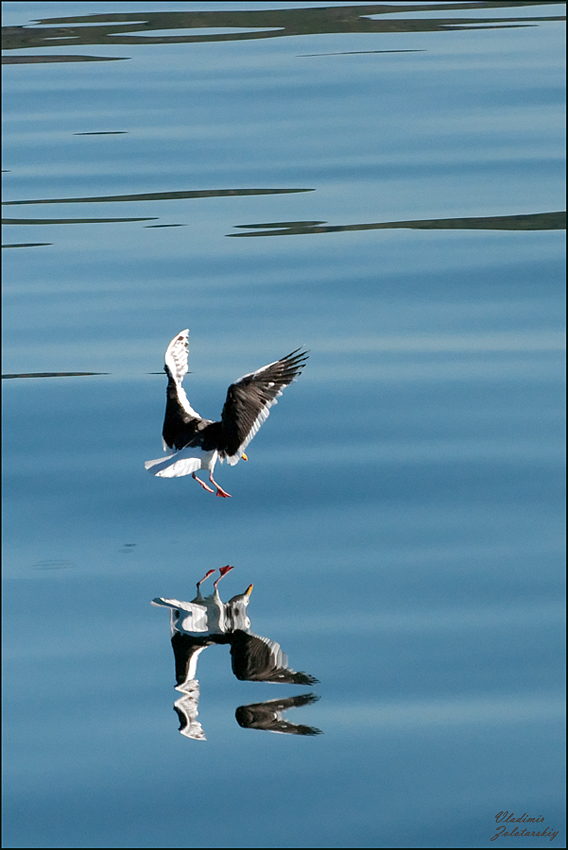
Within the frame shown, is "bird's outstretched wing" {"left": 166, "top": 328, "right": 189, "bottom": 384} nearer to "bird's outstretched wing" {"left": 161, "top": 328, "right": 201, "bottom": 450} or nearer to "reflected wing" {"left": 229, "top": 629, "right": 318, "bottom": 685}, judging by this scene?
"bird's outstretched wing" {"left": 161, "top": 328, "right": 201, "bottom": 450}

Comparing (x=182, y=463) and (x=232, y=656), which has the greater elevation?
(x=182, y=463)

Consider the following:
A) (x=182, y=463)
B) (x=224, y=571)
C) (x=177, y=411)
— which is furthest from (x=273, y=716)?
(x=177, y=411)

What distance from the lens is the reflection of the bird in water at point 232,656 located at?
3.95m

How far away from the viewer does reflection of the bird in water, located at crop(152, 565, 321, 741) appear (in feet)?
13.0

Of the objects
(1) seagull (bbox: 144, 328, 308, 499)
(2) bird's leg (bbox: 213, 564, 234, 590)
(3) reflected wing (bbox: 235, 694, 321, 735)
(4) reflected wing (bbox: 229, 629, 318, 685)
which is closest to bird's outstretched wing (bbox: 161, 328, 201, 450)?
(1) seagull (bbox: 144, 328, 308, 499)

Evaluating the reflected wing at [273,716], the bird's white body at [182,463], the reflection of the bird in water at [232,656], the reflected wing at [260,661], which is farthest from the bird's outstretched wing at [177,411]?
the reflected wing at [273,716]

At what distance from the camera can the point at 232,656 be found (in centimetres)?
430

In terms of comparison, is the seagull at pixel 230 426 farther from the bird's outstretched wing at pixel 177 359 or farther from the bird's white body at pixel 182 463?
the bird's outstretched wing at pixel 177 359

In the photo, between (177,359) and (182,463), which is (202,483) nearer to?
(182,463)

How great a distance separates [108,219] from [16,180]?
6.18ft

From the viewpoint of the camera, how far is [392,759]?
3758 mm

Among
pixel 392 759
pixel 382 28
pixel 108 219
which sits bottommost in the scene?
pixel 392 759

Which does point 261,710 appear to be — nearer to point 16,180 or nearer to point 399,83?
point 16,180

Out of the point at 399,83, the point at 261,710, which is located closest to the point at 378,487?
the point at 261,710
